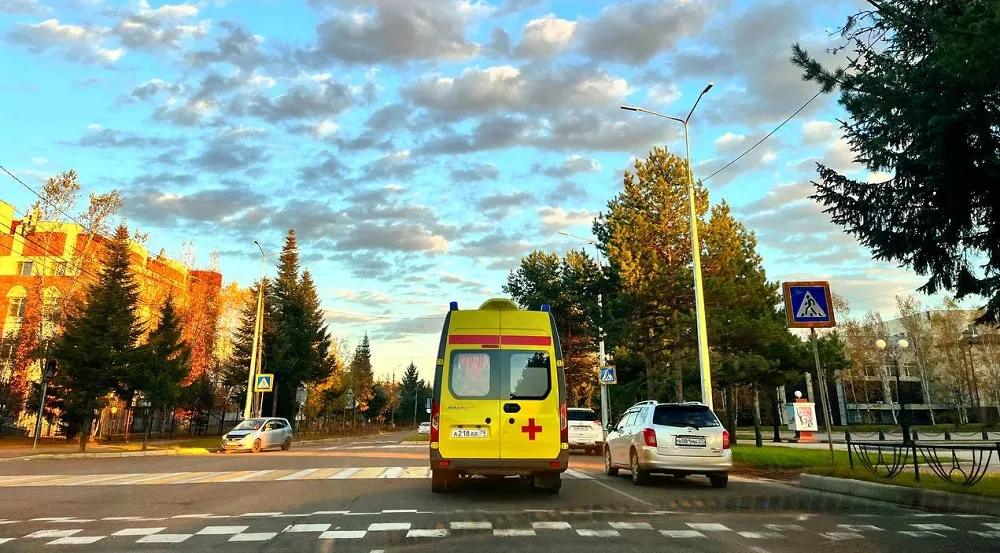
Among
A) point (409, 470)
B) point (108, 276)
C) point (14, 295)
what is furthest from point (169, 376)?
point (14, 295)

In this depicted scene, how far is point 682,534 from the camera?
23.3 feet

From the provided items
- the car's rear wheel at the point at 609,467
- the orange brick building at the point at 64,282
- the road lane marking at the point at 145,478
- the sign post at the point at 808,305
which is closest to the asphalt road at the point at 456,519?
the road lane marking at the point at 145,478

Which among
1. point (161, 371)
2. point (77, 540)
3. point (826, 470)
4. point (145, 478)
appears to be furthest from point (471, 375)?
point (161, 371)

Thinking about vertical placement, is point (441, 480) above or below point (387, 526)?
above

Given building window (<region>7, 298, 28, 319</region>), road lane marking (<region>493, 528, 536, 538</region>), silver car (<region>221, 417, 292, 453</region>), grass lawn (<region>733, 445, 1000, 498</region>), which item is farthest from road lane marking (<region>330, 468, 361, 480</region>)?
building window (<region>7, 298, 28, 319</region>)

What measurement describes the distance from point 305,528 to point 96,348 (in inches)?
1095

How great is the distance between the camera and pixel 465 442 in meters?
10.2

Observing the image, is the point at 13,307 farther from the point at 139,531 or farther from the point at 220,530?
the point at 220,530

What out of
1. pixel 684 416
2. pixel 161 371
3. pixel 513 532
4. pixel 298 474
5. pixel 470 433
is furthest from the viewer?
pixel 161 371

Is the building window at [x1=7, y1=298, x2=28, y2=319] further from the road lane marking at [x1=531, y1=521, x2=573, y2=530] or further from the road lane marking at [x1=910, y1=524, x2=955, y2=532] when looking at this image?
the road lane marking at [x1=910, y1=524, x2=955, y2=532]

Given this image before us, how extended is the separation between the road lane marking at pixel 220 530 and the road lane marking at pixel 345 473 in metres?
6.40

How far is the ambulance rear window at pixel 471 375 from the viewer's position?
10469 millimetres

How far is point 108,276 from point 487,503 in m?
29.5

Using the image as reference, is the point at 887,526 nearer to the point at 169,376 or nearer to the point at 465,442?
the point at 465,442
